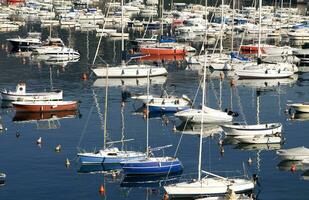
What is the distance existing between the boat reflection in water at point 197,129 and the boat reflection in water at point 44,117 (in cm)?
1095

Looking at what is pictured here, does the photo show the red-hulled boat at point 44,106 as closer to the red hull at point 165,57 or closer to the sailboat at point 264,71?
the sailboat at point 264,71

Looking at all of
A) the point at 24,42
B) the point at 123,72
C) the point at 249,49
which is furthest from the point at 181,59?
the point at 24,42

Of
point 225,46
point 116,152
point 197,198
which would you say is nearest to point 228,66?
point 225,46

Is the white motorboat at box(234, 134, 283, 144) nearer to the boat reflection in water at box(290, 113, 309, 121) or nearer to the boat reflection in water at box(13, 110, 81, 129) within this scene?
the boat reflection in water at box(290, 113, 309, 121)

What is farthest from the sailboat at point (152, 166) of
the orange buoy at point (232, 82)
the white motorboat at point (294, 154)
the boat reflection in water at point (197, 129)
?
the orange buoy at point (232, 82)

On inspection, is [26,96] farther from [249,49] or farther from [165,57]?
[249,49]

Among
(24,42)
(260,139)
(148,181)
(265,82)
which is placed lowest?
(148,181)

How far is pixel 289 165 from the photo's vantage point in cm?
6200

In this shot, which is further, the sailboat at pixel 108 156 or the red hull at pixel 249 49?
the red hull at pixel 249 49

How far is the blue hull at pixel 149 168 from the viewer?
5809 centimetres

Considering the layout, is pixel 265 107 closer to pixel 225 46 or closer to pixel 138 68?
pixel 138 68

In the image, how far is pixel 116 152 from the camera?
199 feet

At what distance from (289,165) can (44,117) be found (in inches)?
1053

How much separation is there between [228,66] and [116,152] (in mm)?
48555
